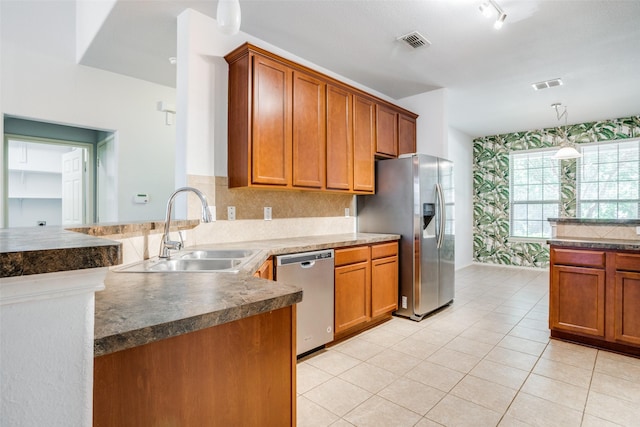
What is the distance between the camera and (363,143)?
3562 mm

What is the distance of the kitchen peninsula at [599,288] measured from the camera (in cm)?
262

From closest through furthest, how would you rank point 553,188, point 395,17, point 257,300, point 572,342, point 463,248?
point 257,300 < point 395,17 < point 572,342 < point 553,188 < point 463,248

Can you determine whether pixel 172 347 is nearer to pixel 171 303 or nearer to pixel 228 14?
pixel 171 303

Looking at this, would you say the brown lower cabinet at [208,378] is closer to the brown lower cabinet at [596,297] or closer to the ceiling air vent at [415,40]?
the ceiling air vent at [415,40]

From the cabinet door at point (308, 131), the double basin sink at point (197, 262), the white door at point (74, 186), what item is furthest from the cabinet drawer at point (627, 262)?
the white door at point (74, 186)

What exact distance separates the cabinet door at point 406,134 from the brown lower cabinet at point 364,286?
1.35 m

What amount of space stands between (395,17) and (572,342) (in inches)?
124

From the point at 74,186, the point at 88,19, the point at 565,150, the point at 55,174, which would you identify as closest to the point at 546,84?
the point at 565,150

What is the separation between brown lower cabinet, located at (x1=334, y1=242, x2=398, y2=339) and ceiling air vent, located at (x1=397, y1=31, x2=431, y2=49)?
74.4 inches

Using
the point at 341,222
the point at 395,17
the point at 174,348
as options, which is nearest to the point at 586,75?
the point at 395,17

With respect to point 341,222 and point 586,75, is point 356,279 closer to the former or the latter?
point 341,222

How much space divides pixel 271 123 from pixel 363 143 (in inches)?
48.1

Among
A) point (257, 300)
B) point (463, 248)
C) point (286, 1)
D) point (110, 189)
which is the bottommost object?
point (463, 248)

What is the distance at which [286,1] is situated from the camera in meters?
2.40
